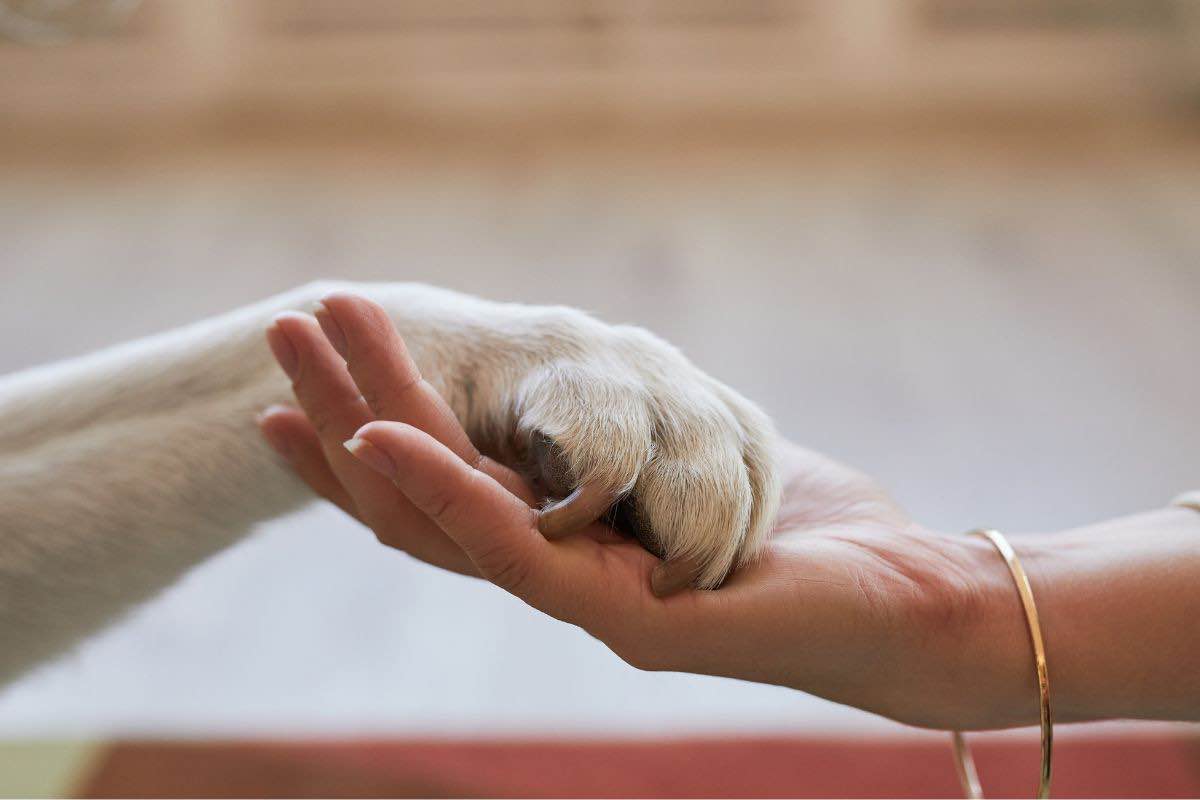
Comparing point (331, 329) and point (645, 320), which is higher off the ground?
point (331, 329)

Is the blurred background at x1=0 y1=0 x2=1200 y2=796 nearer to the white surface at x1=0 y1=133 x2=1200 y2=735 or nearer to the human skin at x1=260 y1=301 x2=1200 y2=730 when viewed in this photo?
the white surface at x1=0 y1=133 x2=1200 y2=735

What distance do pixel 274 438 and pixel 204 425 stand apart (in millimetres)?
64

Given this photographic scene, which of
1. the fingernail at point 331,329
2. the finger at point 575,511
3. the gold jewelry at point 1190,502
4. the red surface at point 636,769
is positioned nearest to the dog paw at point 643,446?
the finger at point 575,511

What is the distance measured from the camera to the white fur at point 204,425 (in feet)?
2.45

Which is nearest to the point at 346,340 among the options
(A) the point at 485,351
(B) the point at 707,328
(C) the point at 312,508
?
(A) the point at 485,351

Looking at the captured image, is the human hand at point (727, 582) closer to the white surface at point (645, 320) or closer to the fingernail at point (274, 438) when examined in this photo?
the fingernail at point (274, 438)

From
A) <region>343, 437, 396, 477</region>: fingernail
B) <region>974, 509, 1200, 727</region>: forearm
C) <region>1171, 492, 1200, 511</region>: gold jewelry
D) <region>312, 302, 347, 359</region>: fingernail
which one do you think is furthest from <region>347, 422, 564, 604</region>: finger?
<region>1171, 492, 1200, 511</region>: gold jewelry

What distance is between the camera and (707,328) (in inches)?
93.2

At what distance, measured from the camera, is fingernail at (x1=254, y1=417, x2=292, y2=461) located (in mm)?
815

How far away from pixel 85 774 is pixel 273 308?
612 mm

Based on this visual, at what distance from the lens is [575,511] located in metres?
0.66

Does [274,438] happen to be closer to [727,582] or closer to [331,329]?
[331,329]

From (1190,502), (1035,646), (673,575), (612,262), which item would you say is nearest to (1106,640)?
(1035,646)

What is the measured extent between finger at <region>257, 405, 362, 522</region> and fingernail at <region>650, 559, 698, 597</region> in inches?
10.9
